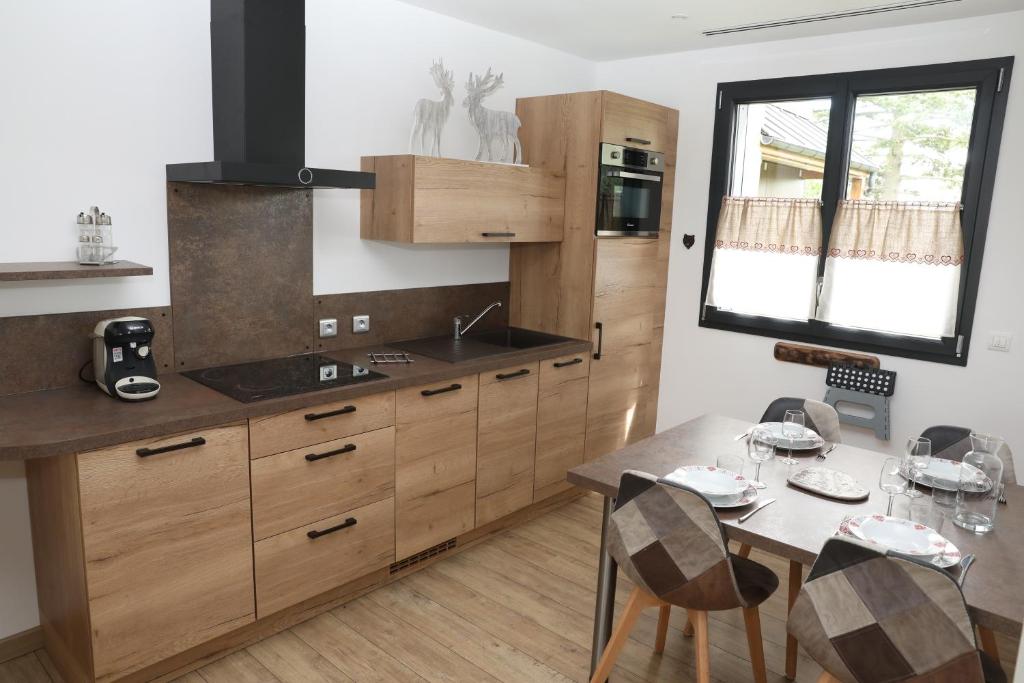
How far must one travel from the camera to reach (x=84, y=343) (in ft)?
8.84

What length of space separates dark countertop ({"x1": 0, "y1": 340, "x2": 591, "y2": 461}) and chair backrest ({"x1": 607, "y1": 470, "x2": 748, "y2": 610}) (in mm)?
1241

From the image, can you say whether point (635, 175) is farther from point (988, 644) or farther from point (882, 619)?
point (882, 619)

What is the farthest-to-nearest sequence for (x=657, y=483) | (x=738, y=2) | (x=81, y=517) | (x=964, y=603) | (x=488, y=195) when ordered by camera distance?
1. (x=488, y=195)
2. (x=738, y=2)
3. (x=81, y=517)
4. (x=657, y=483)
5. (x=964, y=603)

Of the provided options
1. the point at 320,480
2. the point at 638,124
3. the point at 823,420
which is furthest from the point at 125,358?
the point at 638,124

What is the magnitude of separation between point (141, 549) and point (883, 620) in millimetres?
2175

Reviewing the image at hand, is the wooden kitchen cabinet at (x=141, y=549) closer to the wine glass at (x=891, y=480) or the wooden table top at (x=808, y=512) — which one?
the wooden table top at (x=808, y=512)

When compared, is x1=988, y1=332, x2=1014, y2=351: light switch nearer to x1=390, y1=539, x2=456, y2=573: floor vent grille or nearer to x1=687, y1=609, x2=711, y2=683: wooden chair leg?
x1=687, y1=609, x2=711, y2=683: wooden chair leg

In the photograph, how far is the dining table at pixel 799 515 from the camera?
174cm

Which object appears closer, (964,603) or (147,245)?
(964,603)

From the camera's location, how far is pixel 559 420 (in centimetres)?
397

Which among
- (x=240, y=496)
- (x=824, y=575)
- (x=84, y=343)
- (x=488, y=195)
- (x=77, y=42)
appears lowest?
(x=240, y=496)

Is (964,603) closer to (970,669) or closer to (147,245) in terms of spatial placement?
(970,669)

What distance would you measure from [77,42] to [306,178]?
2.92 ft

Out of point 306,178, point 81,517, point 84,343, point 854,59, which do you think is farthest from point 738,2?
point 81,517
